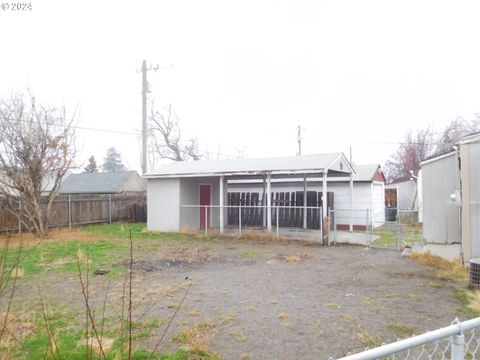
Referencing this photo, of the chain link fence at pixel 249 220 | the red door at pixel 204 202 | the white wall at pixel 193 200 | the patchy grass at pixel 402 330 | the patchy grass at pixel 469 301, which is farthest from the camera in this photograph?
the red door at pixel 204 202

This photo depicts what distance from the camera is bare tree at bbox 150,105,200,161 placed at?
113 ft

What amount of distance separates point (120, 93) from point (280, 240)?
2001 centimetres

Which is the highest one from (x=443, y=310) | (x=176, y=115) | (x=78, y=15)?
(x=176, y=115)

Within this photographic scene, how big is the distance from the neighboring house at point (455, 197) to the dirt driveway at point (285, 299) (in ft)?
3.77

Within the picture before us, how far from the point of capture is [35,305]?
582cm

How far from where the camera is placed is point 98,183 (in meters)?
31.7

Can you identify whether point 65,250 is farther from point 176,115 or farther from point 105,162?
point 105,162

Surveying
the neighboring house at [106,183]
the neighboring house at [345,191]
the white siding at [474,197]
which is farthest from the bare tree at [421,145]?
the white siding at [474,197]

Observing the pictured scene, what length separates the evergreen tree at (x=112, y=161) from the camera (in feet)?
231

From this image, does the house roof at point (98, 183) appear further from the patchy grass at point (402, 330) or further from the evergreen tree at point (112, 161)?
the evergreen tree at point (112, 161)

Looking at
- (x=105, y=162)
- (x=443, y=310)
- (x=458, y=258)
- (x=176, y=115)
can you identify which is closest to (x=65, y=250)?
(x=443, y=310)

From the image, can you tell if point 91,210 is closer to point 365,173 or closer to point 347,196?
point 347,196

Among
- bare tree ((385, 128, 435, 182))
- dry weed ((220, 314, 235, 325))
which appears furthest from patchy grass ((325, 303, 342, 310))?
bare tree ((385, 128, 435, 182))

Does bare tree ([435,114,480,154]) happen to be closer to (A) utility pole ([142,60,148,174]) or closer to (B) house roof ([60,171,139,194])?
(A) utility pole ([142,60,148,174])
